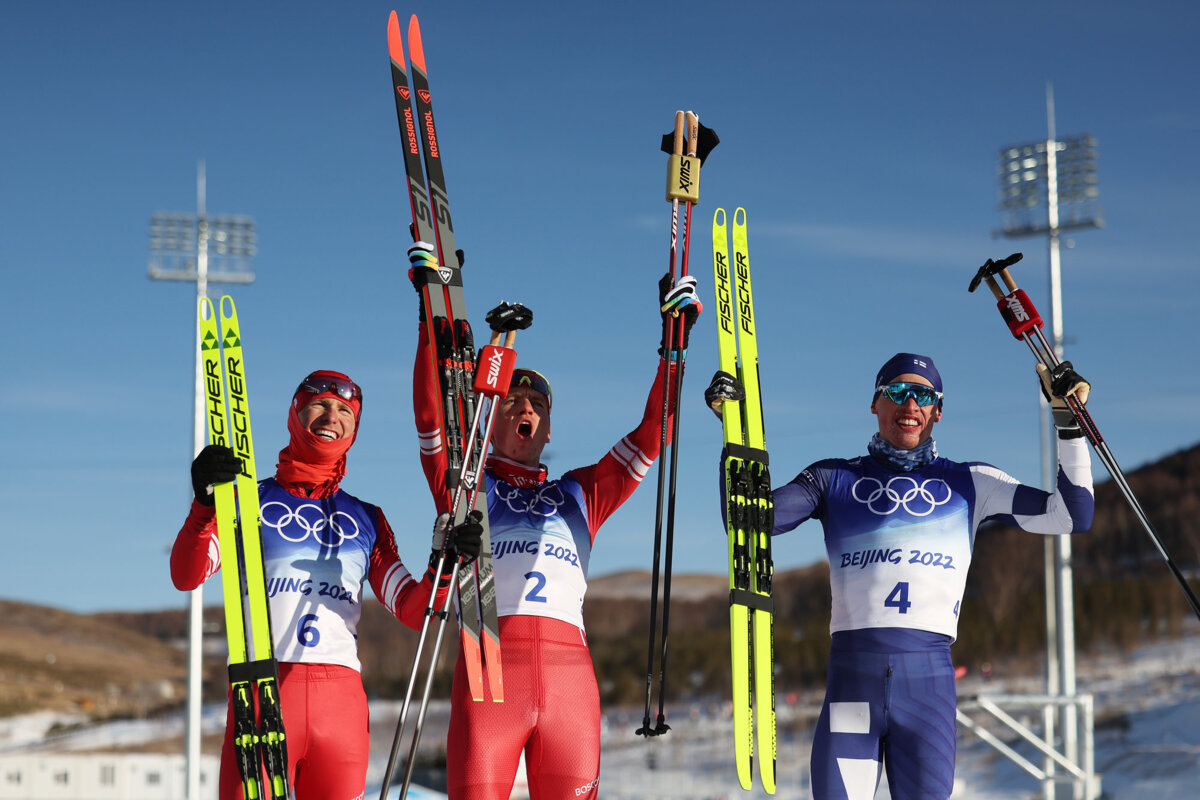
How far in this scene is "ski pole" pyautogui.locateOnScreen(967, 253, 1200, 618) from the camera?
4.07 metres

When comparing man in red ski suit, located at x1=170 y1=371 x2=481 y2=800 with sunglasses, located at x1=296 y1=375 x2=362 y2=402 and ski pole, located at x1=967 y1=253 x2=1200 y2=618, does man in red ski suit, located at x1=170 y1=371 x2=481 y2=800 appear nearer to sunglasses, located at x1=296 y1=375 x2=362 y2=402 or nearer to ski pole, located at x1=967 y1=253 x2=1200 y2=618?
sunglasses, located at x1=296 y1=375 x2=362 y2=402

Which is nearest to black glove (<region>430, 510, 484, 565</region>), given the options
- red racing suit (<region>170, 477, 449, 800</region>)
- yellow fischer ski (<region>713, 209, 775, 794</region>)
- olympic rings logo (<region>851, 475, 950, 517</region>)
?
red racing suit (<region>170, 477, 449, 800</region>)

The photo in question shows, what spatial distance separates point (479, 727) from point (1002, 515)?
188cm

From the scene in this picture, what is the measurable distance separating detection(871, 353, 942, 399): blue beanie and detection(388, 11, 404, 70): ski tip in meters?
2.16

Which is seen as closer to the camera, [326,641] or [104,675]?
[326,641]

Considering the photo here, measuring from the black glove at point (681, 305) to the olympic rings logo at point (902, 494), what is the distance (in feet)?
2.76

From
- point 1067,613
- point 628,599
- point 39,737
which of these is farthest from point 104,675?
point 1067,613

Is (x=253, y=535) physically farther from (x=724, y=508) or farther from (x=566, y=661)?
(x=724, y=508)

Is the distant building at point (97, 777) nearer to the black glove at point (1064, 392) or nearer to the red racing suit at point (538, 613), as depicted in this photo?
the red racing suit at point (538, 613)

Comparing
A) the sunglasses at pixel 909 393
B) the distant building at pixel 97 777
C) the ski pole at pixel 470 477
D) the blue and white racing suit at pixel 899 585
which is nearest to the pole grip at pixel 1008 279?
the sunglasses at pixel 909 393

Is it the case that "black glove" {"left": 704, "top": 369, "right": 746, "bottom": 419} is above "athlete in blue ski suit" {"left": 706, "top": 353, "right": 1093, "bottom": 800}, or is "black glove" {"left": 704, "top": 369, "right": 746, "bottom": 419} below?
above

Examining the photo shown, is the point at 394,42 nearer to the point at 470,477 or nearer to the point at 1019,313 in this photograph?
the point at 470,477

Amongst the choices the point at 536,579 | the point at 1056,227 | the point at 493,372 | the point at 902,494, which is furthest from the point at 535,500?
the point at 1056,227

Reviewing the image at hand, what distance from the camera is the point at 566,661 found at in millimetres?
4180
